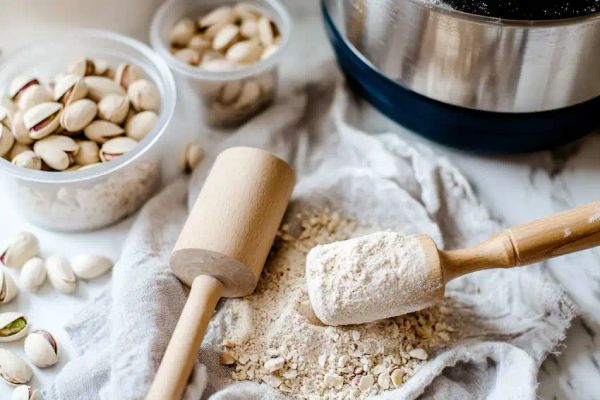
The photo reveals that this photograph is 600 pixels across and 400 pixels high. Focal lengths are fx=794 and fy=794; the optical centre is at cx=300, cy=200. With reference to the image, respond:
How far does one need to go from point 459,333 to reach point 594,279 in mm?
166

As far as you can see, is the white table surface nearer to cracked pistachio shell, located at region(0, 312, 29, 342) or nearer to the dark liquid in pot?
cracked pistachio shell, located at region(0, 312, 29, 342)

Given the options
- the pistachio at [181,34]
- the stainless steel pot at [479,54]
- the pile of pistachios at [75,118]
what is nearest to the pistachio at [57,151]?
the pile of pistachios at [75,118]

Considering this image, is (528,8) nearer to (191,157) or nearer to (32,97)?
(191,157)

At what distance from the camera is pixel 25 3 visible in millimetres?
920

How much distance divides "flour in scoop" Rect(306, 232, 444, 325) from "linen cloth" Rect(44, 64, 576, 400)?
73 millimetres

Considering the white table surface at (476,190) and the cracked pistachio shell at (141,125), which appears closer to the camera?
the white table surface at (476,190)

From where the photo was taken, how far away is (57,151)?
33.1 inches

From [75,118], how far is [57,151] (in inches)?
1.7

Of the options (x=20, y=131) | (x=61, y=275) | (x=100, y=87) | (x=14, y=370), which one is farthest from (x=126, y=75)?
(x=14, y=370)

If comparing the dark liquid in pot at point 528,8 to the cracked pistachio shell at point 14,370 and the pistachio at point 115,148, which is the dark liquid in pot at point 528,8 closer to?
the pistachio at point 115,148

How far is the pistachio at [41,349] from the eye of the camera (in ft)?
2.52

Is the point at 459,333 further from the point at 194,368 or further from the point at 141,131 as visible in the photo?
the point at 141,131

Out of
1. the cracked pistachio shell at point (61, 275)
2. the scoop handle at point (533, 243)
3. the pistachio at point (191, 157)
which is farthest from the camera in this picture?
the pistachio at point (191, 157)

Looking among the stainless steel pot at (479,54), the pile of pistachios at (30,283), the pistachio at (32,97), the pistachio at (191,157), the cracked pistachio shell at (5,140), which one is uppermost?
the stainless steel pot at (479,54)
